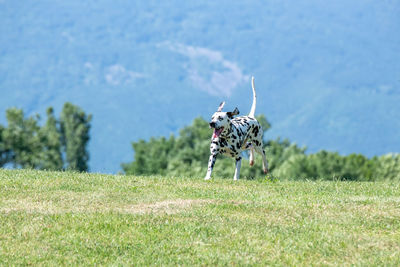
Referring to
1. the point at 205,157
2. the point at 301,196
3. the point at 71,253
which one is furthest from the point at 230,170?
the point at 71,253

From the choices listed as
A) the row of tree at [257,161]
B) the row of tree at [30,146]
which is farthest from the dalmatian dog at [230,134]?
the row of tree at [30,146]

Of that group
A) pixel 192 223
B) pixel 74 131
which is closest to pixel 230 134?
pixel 192 223

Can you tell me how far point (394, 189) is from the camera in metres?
19.2

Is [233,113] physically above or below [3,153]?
below

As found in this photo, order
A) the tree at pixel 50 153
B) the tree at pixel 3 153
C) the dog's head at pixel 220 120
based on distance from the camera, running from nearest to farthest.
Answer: the dog's head at pixel 220 120 < the tree at pixel 3 153 < the tree at pixel 50 153

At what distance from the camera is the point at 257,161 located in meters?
80.6

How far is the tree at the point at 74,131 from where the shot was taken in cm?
11238

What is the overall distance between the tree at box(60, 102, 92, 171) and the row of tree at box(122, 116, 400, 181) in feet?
32.2

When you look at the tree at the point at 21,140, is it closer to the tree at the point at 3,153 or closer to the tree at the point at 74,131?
the tree at the point at 3,153

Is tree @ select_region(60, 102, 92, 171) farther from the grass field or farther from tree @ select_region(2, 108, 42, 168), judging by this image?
the grass field

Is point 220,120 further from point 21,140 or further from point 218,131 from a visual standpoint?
point 21,140

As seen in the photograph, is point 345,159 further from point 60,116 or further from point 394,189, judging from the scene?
point 394,189

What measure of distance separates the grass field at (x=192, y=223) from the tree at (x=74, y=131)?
311 ft

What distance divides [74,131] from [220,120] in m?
97.3
